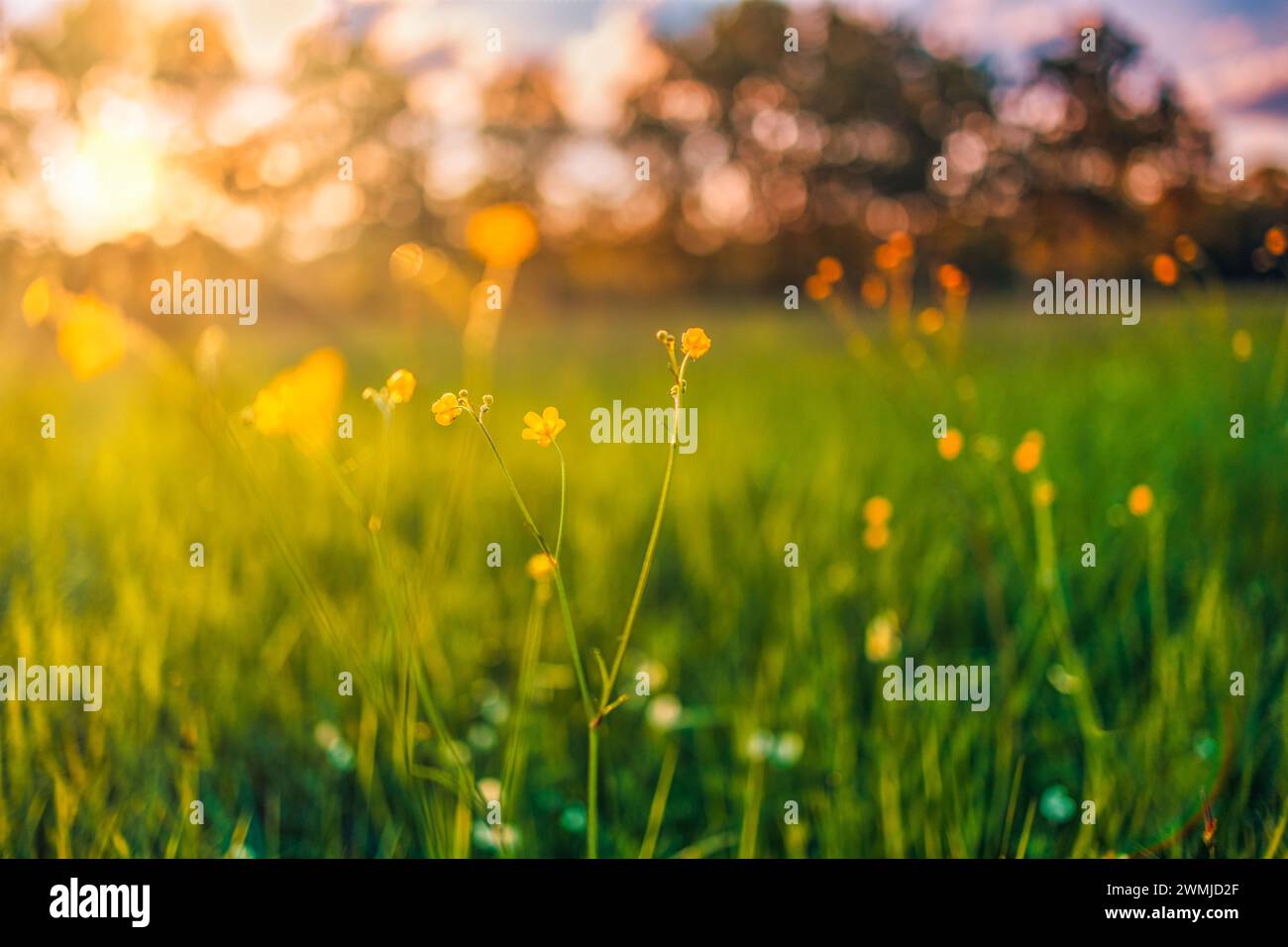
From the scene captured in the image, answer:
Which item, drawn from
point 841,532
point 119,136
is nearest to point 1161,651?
point 841,532

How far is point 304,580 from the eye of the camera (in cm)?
101

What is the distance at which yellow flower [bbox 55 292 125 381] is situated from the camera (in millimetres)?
940

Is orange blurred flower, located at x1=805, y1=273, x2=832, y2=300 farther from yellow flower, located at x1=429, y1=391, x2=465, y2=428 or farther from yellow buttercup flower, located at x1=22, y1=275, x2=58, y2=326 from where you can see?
yellow buttercup flower, located at x1=22, y1=275, x2=58, y2=326

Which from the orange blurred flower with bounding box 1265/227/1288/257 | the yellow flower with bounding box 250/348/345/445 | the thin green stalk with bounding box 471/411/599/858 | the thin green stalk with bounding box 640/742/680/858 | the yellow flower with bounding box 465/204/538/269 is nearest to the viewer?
the thin green stalk with bounding box 471/411/599/858

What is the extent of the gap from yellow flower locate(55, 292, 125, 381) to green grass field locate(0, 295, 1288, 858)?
0.23 feet

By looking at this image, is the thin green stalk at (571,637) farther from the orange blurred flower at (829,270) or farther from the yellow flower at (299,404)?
the orange blurred flower at (829,270)

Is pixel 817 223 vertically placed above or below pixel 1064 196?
above

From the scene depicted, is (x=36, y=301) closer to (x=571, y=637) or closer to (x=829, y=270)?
(x=571, y=637)

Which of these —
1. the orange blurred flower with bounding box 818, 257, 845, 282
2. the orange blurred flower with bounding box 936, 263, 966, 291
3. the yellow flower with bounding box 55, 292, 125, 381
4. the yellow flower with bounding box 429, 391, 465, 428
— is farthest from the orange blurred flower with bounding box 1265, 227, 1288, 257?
the yellow flower with bounding box 55, 292, 125, 381

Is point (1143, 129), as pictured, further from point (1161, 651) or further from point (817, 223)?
point (817, 223)

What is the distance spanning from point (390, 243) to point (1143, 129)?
5423 millimetres

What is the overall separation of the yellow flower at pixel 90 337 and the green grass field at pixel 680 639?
2.7 inches

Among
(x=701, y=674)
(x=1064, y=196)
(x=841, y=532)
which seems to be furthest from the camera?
(x=1064, y=196)
